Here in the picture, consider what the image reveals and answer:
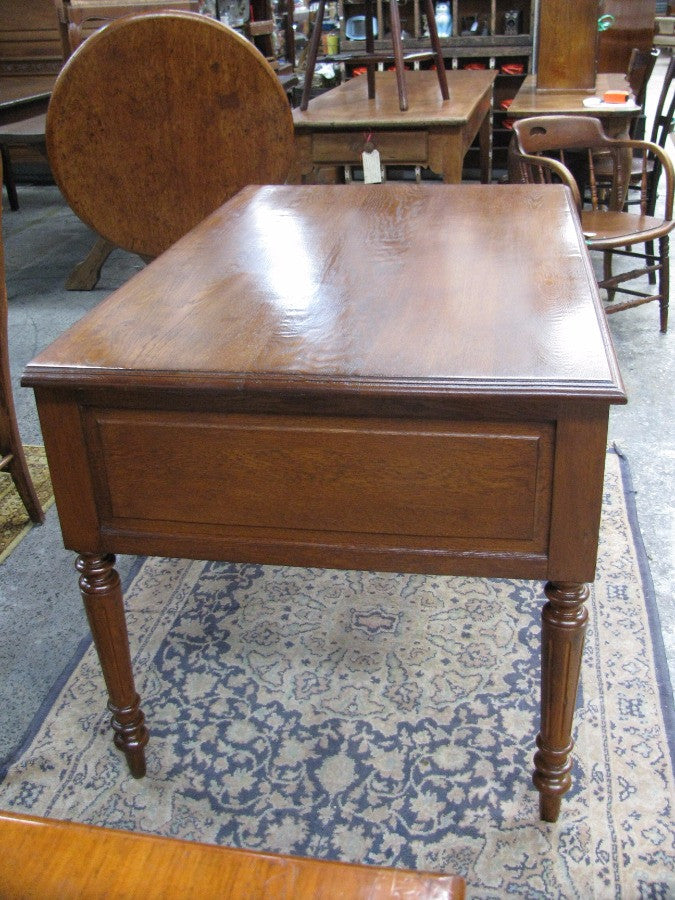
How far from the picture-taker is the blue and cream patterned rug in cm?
135

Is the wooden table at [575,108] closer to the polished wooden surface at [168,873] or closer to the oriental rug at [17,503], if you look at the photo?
the oriental rug at [17,503]

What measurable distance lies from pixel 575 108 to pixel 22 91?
10.1 feet

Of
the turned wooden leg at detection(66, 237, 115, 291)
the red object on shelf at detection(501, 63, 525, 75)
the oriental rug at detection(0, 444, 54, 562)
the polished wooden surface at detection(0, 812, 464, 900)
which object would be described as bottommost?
the oriental rug at detection(0, 444, 54, 562)

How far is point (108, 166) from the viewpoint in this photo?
2.25 m

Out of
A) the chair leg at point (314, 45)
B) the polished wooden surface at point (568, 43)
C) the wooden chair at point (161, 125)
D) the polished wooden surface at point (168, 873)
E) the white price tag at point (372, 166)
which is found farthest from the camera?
the polished wooden surface at point (568, 43)

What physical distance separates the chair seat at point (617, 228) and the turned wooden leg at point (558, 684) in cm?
207

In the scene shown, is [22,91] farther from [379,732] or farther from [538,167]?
[379,732]

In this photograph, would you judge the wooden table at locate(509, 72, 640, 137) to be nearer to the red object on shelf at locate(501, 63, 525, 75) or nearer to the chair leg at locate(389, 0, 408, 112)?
the chair leg at locate(389, 0, 408, 112)

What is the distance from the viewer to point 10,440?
2127 mm

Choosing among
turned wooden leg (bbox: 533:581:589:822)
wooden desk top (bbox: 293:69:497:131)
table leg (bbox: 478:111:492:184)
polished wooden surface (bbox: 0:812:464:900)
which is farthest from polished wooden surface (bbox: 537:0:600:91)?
polished wooden surface (bbox: 0:812:464:900)

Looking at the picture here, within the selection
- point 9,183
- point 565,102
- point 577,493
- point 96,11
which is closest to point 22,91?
point 9,183

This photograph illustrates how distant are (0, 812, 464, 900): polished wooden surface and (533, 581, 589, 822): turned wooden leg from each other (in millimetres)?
724

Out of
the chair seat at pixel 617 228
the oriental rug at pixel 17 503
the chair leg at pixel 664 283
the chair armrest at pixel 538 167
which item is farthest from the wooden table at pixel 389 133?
the oriental rug at pixel 17 503

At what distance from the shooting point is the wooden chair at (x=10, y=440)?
201 centimetres
